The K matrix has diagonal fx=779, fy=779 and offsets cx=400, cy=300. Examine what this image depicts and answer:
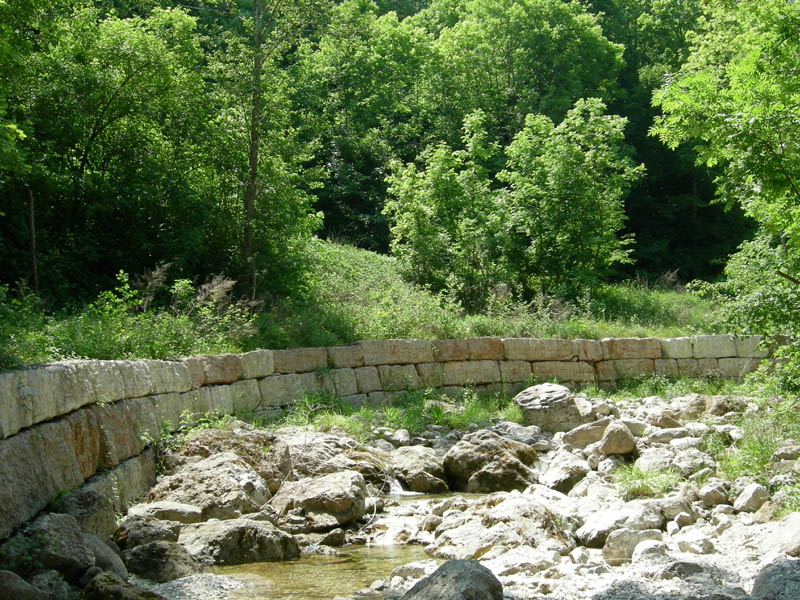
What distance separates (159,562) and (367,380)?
690cm

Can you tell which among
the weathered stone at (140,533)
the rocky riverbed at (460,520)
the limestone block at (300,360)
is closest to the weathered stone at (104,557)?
the rocky riverbed at (460,520)

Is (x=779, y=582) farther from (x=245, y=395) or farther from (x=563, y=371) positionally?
(x=563, y=371)

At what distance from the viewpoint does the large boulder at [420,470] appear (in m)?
8.62

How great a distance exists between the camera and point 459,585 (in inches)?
166

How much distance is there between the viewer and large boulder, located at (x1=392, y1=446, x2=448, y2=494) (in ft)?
28.3

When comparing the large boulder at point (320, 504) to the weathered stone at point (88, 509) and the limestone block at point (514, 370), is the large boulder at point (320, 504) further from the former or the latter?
the limestone block at point (514, 370)

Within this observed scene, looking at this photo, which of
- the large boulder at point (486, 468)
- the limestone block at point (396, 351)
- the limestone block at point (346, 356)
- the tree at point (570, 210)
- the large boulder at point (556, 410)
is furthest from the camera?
the tree at point (570, 210)

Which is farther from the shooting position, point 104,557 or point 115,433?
point 115,433

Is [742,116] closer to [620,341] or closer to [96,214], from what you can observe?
[620,341]

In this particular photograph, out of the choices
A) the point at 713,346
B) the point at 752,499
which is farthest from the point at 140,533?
the point at 713,346

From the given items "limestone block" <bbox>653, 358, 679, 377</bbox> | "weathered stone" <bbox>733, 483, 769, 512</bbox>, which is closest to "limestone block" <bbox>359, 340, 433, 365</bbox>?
"limestone block" <bbox>653, 358, 679, 377</bbox>

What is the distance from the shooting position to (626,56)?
32.6m

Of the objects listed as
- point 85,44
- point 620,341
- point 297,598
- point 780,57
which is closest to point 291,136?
point 85,44

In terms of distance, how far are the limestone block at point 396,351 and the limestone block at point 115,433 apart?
549cm
